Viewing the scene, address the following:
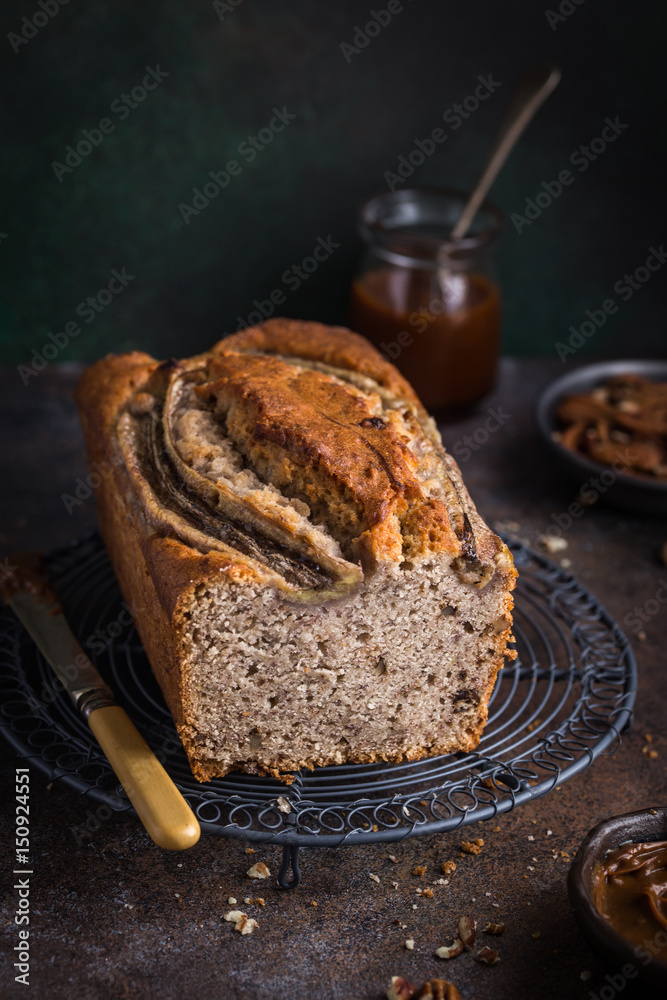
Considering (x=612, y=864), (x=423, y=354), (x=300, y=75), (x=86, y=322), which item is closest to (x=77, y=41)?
(x=300, y=75)

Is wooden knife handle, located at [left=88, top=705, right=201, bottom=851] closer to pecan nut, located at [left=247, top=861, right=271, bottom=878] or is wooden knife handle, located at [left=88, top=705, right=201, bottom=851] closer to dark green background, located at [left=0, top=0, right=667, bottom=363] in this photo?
pecan nut, located at [left=247, top=861, right=271, bottom=878]

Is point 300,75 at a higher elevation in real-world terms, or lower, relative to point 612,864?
higher

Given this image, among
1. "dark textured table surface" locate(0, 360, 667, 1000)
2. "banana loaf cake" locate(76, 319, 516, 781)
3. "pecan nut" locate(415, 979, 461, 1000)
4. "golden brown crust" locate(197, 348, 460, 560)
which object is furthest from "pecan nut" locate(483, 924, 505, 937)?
"golden brown crust" locate(197, 348, 460, 560)

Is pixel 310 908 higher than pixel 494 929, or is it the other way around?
pixel 310 908

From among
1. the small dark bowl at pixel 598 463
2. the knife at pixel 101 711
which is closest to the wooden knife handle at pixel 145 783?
the knife at pixel 101 711

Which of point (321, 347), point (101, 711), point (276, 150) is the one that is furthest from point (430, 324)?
point (101, 711)

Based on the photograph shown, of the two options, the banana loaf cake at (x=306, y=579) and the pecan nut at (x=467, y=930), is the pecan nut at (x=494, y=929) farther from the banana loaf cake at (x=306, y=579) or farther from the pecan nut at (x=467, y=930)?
the banana loaf cake at (x=306, y=579)

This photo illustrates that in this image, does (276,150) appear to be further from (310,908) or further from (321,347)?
(310,908)

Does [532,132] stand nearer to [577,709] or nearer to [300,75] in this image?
[300,75]
